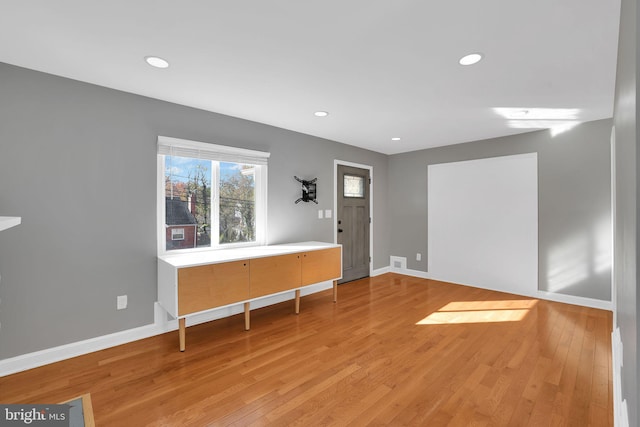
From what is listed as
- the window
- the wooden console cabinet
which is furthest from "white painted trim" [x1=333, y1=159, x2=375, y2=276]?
the window

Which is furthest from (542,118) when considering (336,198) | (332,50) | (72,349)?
(72,349)

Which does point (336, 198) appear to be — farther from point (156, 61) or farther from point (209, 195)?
point (156, 61)

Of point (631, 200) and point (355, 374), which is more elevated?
point (631, 200)

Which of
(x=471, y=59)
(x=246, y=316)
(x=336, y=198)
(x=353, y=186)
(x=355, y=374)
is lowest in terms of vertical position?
(x=355, y=374)

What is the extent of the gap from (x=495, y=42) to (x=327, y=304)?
3.21 meters

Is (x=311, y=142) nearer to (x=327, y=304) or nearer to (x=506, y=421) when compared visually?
(x=327, y=304)

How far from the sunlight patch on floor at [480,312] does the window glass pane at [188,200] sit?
265cm

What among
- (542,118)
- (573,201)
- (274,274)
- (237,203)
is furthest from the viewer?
(573,201)

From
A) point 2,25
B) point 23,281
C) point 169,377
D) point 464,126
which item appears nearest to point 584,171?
point 464,126

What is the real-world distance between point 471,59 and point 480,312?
9.32ft

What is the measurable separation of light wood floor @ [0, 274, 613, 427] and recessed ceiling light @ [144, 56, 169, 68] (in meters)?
2.37

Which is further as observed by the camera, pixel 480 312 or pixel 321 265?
pixel 321 265

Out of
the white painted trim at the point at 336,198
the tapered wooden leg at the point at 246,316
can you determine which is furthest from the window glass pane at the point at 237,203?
the white painted trim at the point at 336,198

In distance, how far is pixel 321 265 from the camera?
367cm
